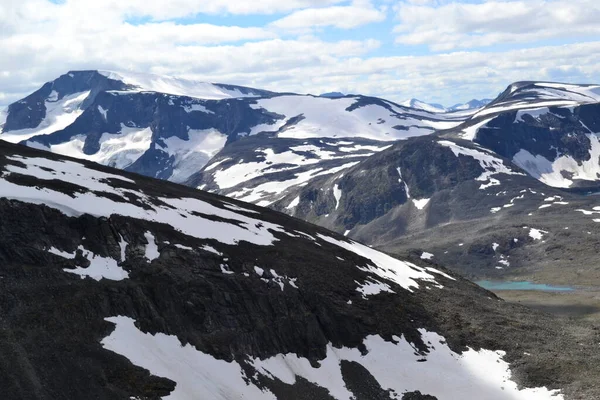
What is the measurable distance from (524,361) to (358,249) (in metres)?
39.7

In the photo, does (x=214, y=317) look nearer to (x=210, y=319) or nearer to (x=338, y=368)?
(x=210, y=319)

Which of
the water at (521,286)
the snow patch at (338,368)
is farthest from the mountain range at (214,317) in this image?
the water at (521,286)

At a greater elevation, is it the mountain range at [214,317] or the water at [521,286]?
the mountain range at [214,317]

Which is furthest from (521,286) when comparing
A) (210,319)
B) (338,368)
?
(210,319)

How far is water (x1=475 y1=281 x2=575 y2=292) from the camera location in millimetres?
153325

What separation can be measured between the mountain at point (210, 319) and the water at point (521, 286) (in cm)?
7419

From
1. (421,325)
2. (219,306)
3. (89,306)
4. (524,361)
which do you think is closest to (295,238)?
(421,325)

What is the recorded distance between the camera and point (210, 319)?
60125 millimetres

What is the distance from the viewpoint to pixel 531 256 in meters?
187

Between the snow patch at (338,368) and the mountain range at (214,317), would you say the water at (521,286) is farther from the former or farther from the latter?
the snow patch at (338,368)

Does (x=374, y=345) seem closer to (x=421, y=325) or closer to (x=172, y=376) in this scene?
(x=421, y=325)

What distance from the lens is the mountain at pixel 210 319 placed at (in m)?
49.2

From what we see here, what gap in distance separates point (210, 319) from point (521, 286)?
121221 mm

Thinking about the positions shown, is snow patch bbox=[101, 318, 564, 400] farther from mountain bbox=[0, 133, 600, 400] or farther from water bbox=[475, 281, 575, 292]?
water bbox=[475, 281, 575, 292]
